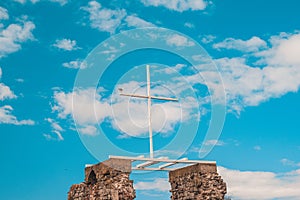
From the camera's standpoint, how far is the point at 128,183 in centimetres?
1841

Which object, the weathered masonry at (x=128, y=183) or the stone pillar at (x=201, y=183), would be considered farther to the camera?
the stone pillar at (x=201, y=183)

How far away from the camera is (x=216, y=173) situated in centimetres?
2075

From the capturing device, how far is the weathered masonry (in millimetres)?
18281

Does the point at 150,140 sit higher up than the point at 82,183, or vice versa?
the point at 150,140

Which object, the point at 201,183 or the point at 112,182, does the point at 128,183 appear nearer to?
the point at 112,182

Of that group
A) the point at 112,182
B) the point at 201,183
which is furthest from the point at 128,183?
the point at 201,183

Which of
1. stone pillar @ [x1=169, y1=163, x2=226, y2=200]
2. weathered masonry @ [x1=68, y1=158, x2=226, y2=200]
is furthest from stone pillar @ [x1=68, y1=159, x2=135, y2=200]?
stone pillar @ [x1=169, y1=163, x2=226, y2=200]

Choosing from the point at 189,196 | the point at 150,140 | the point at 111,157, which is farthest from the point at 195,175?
the point at 111,157

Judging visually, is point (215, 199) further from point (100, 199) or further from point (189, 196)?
point (100, 199)

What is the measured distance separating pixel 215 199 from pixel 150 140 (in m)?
4.07

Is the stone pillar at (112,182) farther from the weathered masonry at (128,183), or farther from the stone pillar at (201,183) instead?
the stone pillar at (201,183)

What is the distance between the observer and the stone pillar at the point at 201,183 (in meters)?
20.2

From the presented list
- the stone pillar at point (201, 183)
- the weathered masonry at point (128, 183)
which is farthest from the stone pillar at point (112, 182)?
the stone pillar at point (201, 183)

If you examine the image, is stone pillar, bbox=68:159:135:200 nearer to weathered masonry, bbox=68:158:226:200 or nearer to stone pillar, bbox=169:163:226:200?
weathered masonry, bbox=68:158:226:200
